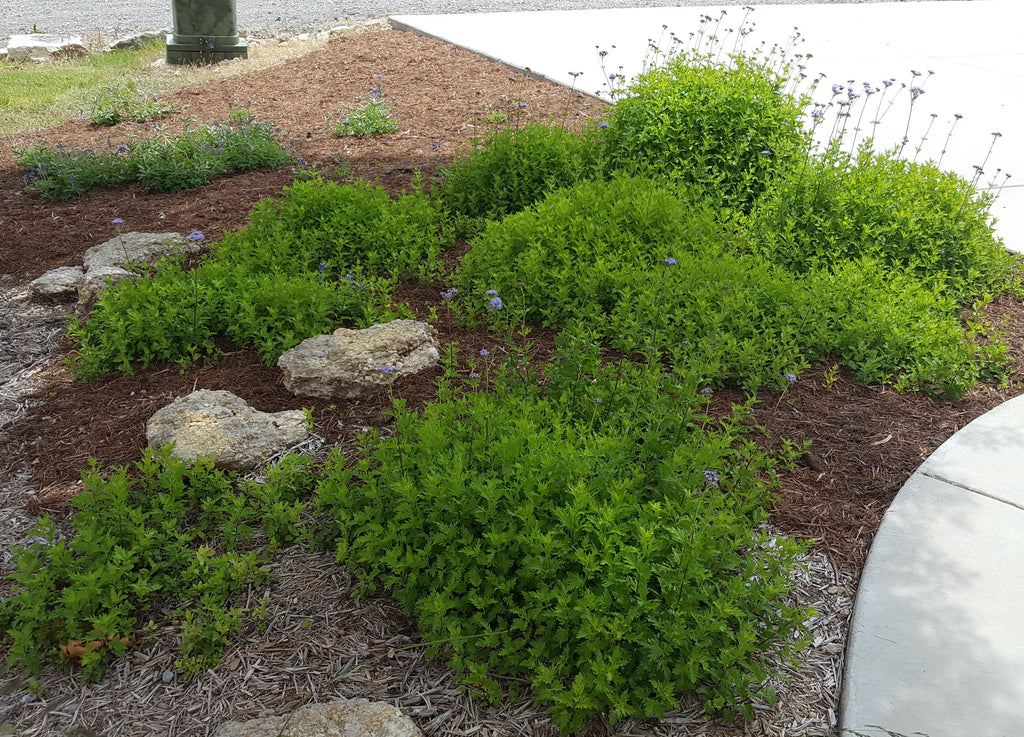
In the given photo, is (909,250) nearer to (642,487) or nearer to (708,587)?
(642,487)

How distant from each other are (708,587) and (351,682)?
3.73ft

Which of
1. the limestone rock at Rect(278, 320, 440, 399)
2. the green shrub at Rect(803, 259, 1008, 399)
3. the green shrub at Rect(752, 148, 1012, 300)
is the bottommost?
the limestone rock at Rect(278, 320, 440, 399)

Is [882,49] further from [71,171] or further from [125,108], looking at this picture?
[71,171]

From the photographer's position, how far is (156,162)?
6.48m

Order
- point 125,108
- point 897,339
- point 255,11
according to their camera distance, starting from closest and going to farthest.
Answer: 1. point 897,339
2. point 125,108
3. point 255,11

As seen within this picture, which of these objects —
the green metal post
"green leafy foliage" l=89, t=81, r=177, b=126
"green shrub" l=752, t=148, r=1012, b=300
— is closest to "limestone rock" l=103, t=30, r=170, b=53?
the green metal post

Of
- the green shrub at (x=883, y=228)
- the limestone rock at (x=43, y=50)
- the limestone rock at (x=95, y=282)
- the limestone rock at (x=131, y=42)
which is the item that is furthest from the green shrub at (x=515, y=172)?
the limestone rock at (x=43, y=50)

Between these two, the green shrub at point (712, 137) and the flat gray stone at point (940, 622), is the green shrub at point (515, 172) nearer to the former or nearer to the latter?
the green shrub at point (712, 137)

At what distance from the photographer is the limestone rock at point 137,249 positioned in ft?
16.6

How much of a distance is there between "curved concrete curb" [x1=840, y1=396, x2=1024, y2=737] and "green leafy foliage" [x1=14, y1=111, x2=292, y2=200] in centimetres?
561

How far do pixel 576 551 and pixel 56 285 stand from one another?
3.95 metres

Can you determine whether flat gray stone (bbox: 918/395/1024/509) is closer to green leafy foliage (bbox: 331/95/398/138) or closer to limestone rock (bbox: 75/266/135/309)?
limestone rock (bbox: 75/266/135/309)

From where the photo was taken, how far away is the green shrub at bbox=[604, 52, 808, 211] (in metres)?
5.56

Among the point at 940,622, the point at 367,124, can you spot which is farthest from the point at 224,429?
the point at 367,124
